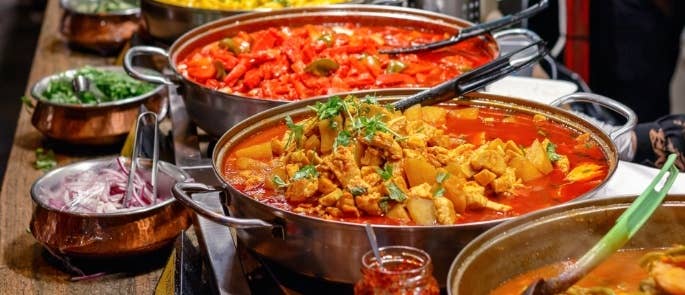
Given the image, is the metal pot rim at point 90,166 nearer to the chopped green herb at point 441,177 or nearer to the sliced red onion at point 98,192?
the sliced red onion at point 98,192

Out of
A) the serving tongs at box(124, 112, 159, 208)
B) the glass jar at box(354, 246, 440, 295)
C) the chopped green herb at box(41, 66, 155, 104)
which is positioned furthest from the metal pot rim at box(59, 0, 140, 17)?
the glass jar at box(354, 246, 440, 295)

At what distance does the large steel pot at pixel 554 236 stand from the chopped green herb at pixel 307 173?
1.70 feet

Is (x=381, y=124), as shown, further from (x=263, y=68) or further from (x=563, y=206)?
(x=263, y=68)

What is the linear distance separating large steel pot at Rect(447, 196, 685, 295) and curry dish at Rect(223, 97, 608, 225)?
23 cm

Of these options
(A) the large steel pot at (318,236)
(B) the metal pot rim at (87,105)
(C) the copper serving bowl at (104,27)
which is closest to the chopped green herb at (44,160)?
(B) the metal pot rim at (87,105)

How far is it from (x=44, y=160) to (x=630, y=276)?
99.2 inches

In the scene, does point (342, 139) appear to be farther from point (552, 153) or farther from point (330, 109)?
point (552, 153)

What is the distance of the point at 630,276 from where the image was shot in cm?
167

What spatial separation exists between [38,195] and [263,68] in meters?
0.84

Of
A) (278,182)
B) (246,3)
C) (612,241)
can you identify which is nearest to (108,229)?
(278,182)

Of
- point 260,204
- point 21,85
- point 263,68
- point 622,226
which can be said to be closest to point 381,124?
point 260,204

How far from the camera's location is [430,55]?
336 cm

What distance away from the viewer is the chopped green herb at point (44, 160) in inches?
139

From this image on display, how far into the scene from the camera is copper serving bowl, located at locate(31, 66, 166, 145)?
3.51 m
